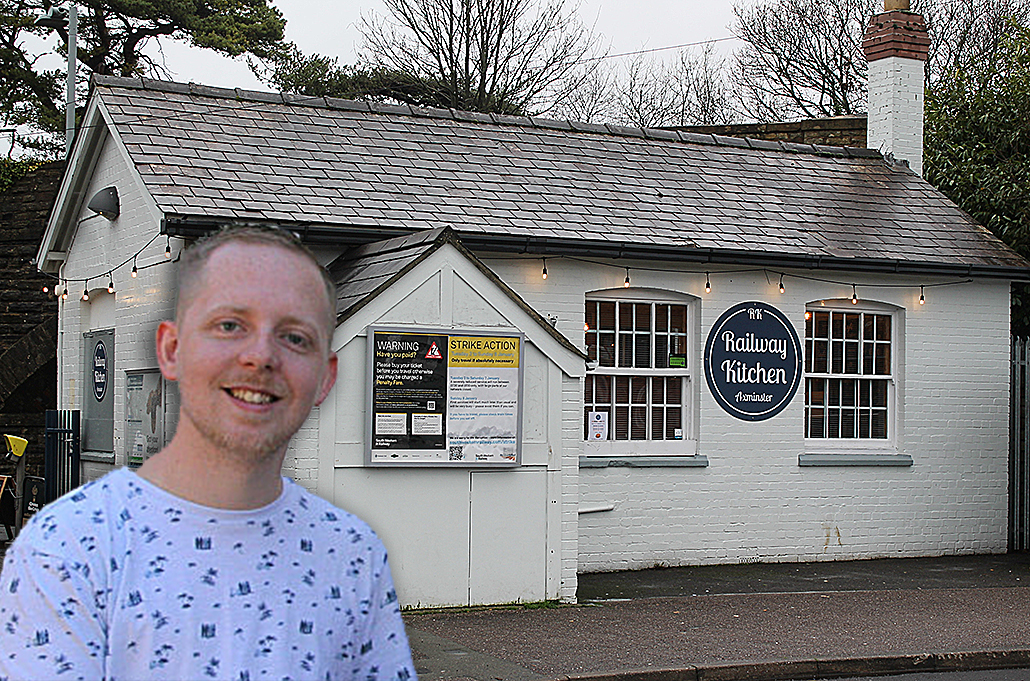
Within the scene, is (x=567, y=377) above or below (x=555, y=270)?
below

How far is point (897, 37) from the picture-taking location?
1823cm

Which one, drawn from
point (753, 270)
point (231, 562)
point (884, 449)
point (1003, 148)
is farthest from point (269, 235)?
point (1003, 148)

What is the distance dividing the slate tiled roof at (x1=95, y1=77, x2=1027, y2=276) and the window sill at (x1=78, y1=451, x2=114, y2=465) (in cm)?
365

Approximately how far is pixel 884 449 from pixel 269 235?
1466 centimetres

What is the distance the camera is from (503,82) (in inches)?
1361

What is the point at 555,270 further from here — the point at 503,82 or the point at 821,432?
the point at 503,82

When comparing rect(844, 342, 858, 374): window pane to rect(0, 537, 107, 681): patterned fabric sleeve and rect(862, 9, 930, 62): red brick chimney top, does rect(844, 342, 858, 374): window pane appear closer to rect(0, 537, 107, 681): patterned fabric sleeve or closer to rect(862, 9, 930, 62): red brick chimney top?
rect(862, 9, 930, 62): red brick chimney top

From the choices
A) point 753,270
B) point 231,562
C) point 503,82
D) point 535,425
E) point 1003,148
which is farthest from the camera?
point 503,82

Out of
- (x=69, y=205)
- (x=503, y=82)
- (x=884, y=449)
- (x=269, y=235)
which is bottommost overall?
(x=884, y=449)

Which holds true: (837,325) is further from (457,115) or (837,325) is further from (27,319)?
(27,319)

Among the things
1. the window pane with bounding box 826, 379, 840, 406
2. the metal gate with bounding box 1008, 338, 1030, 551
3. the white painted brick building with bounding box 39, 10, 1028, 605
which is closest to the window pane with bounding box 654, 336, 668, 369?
the white painted brick building with bounding box 39, 10, 1028, 605

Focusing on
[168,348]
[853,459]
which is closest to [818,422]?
[853,459]

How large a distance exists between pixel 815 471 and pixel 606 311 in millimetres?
2997

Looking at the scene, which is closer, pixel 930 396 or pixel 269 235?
pixel 269 235
